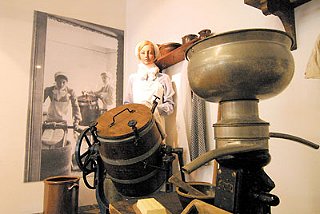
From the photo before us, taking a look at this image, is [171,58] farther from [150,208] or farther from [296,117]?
[150,208]

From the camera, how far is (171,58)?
193 cm

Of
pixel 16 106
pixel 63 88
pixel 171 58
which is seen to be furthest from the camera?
pixel 63 88

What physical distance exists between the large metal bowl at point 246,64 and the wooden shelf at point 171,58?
1.14 metres

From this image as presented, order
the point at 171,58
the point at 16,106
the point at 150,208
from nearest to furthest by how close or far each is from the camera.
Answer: the point at 150,208 → the point at 171,58 → the point at 16,106

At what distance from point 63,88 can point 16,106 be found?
47 cm

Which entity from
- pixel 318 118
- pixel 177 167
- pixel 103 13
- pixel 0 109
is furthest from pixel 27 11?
pixel 318 118

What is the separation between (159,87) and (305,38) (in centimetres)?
111

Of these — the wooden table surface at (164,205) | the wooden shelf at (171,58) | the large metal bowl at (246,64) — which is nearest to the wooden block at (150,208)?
the wooden table surface at (164,205)

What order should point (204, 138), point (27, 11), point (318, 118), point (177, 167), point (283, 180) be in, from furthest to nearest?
point (27, 11)
point (177, 167)
point (204, 138)
point (283, 180)
point (318, 118)

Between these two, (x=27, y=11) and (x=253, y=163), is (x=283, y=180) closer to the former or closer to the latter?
(x=253, y=163)

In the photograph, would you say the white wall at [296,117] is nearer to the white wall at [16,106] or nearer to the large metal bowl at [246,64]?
the large metal bowl at [246,64]

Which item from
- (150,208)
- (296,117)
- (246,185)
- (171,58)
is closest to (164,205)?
(150,208)

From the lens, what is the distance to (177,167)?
71.1 inches

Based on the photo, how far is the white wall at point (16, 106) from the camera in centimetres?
216
